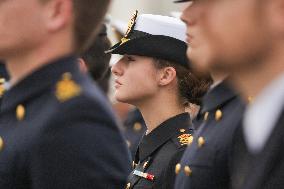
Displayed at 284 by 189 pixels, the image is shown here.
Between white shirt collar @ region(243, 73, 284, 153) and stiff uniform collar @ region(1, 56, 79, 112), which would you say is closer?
white shirt collar @ region(243, 73, 284, 153)

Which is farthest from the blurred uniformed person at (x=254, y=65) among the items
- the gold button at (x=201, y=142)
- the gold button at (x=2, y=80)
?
the gold button at (x=2, y=80)

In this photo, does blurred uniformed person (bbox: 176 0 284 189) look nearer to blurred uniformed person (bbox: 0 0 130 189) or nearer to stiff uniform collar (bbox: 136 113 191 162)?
blurred uniformed person (bbox: 0 0 130 189)

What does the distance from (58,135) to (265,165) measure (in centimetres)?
97

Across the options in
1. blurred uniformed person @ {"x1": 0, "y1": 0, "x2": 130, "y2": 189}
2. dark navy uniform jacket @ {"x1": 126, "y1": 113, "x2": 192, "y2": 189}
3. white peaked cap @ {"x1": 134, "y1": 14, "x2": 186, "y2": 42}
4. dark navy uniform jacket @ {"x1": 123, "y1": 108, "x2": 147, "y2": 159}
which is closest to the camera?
blurred uniformed person @ {"x1": 0, "y1": 0, "x2": 130, "y2": 189}

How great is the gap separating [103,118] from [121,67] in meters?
2.18

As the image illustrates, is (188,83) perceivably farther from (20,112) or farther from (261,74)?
(261,74)

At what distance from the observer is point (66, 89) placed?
11.2ft

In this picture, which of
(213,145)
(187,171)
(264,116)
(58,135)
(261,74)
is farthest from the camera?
(187,171)

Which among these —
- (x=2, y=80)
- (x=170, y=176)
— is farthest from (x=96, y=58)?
(x=170, y=176)

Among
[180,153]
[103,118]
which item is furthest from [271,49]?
[180,153]

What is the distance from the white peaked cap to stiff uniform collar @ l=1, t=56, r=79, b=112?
224cm

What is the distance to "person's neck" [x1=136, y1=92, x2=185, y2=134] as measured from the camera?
5566mm

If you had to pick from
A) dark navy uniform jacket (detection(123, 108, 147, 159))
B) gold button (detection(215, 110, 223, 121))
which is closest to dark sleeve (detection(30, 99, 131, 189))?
gold button (detection(215, 110, 223, 121))

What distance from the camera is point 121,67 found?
18.4 feet
